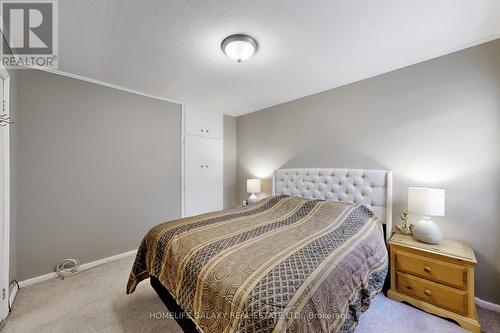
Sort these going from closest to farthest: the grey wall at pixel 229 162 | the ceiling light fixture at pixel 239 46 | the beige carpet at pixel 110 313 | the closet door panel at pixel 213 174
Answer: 1. the beige carpet at pixel 110 313
2. the ceiling light fixture at pixel 239 46
3. the closet door panel at pixel 213 174
4. the grey wall at pixel 229 162

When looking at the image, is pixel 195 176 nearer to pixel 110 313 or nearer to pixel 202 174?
pixel 202 174

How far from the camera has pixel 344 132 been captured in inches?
104

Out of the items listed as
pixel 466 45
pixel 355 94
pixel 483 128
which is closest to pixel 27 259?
pixel 355 94

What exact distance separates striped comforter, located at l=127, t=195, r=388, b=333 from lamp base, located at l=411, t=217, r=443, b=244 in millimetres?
356

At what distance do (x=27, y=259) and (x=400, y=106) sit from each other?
177 inches

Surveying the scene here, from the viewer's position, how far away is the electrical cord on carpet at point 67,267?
2.24 meters

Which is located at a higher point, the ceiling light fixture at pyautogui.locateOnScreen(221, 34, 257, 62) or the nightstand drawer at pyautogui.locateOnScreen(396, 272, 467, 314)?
the ceiling light fixture at pyautogui.locateOnScreen(221, 34, 257, 62)

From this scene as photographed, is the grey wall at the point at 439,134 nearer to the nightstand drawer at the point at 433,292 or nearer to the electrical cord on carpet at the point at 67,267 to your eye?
the nightstand drawer at the point at 433,292

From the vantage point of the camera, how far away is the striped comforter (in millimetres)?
909

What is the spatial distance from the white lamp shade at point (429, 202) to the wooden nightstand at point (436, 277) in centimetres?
32

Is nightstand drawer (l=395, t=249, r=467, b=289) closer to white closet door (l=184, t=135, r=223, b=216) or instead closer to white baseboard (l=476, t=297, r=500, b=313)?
white baseboard (l=476, t=297, r=500, b=313)

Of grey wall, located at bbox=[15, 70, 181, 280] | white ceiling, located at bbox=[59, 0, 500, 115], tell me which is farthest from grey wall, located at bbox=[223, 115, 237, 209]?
white ceiling, located at bbox=[59, 0, 500, 115]
